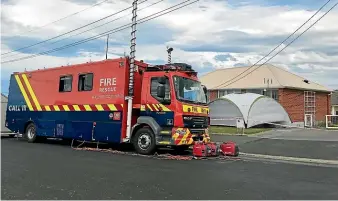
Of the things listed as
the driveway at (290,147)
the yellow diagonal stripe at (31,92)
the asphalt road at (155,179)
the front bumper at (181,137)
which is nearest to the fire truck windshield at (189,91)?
the front bumper at (181,137)

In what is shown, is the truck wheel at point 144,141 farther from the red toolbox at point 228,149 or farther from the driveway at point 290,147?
the driveway at point 290,147

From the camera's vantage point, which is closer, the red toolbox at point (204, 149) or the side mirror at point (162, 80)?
the red toolbox at point (204, 149)

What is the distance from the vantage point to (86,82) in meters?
16.2

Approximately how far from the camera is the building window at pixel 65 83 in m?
17.0

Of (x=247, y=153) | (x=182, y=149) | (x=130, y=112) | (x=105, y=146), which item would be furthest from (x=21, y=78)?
(x=247, y=153)

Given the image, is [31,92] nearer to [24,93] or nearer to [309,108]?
[24,93]

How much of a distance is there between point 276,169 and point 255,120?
18.9 metres

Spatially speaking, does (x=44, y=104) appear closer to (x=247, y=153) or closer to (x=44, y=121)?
(x=44, y=121)

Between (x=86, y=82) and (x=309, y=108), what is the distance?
2880cm

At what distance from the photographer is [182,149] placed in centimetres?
1563

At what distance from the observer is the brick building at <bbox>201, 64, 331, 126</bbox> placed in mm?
36000

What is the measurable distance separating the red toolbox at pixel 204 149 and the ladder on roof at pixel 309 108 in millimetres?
26942

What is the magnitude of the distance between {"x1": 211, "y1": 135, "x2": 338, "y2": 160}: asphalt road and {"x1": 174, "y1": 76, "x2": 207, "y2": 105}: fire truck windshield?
9.84 feet

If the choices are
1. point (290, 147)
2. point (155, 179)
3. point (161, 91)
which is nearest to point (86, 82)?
point (161, 91)
